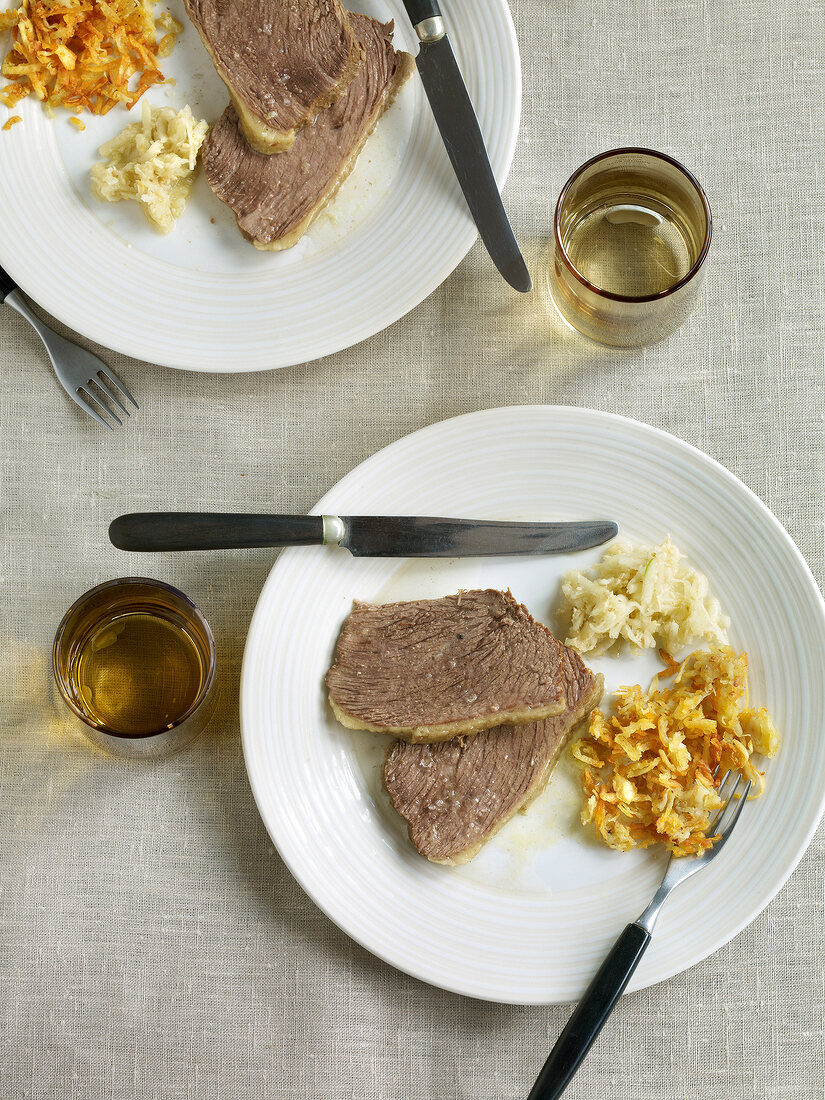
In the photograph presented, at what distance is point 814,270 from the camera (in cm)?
244

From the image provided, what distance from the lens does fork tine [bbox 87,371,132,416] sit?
239cm

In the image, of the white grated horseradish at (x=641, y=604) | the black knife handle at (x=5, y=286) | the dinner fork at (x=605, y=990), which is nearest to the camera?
the dinner fork at (x=605, y=990)

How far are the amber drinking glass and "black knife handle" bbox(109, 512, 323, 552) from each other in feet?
2.50

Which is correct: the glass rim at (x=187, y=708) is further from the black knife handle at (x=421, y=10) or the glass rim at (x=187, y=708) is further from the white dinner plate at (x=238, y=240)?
the black knife handle at (x=421, y=10)

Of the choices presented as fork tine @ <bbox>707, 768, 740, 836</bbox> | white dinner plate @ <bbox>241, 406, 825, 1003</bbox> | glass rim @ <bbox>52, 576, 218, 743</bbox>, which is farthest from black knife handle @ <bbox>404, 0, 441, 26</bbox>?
fork tine @ <bbox>707, 768, 740, 836</bbox>

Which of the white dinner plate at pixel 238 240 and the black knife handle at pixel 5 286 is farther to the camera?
the black knife handle at pixel 5 286

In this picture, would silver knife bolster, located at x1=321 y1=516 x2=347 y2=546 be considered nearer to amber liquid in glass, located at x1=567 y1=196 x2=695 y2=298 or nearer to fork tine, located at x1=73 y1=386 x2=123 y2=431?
fork tine, located at x1=73 y1=386 x2=123 y2=431

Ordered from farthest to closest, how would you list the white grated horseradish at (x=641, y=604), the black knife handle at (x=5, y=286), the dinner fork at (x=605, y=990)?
the black knife handle at (x=5, y=286)
the white grated horseradish at (x=641, y=604)
the dinner fork at (x=605, y=990)

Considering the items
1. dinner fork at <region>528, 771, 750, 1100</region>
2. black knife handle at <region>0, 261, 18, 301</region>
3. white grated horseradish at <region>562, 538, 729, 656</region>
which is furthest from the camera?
black knife handle at <region>0, 261, 18, 301</region>

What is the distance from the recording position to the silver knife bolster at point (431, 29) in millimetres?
2221

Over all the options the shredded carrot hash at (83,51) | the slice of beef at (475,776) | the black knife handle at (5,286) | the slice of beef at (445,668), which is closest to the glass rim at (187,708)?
the slice of beef at (445,668)

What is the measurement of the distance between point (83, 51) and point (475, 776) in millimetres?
1814

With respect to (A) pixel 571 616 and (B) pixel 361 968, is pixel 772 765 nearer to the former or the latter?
(A) pixel 571 616

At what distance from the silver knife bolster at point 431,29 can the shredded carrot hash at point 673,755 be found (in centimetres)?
146
